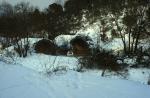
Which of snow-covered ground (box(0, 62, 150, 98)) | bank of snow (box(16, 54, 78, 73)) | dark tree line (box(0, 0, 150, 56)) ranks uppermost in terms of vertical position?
dark tree line (box(0, 0, 150, 56))

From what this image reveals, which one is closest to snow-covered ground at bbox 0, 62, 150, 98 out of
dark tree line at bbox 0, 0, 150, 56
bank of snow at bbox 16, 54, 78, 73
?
bank of snow at bbox 16, 54, 78, 73

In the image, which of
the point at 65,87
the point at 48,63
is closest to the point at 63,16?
the point at 48,63

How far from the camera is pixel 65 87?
832cm

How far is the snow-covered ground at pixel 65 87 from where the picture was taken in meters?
7.56

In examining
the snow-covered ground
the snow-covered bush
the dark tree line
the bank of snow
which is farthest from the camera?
the dark tree line

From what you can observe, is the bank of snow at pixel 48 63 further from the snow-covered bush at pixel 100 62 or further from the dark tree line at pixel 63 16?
the dark tree line at pixel 63 16

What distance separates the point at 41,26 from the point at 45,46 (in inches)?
685

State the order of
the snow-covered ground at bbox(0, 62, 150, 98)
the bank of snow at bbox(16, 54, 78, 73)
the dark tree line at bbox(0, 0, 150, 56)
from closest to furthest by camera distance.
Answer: the snow-covered ground at bbox(0, 62, 150, 98) → the bank of snow at bbox(16, 54, 78, 73) → the dark tree line at bbox(0, 0, 150, 56)

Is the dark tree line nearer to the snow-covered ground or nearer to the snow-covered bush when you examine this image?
the snow-covered bush

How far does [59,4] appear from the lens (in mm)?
50219

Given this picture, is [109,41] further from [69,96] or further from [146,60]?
[69,96]

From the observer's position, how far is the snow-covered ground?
7.56 meters

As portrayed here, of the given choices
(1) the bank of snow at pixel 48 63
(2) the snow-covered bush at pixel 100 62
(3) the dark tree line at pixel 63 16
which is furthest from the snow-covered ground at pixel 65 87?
(3) the dark tree line at pixel 63 16

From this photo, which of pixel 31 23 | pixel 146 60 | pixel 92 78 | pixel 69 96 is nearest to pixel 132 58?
pixel 146 60
